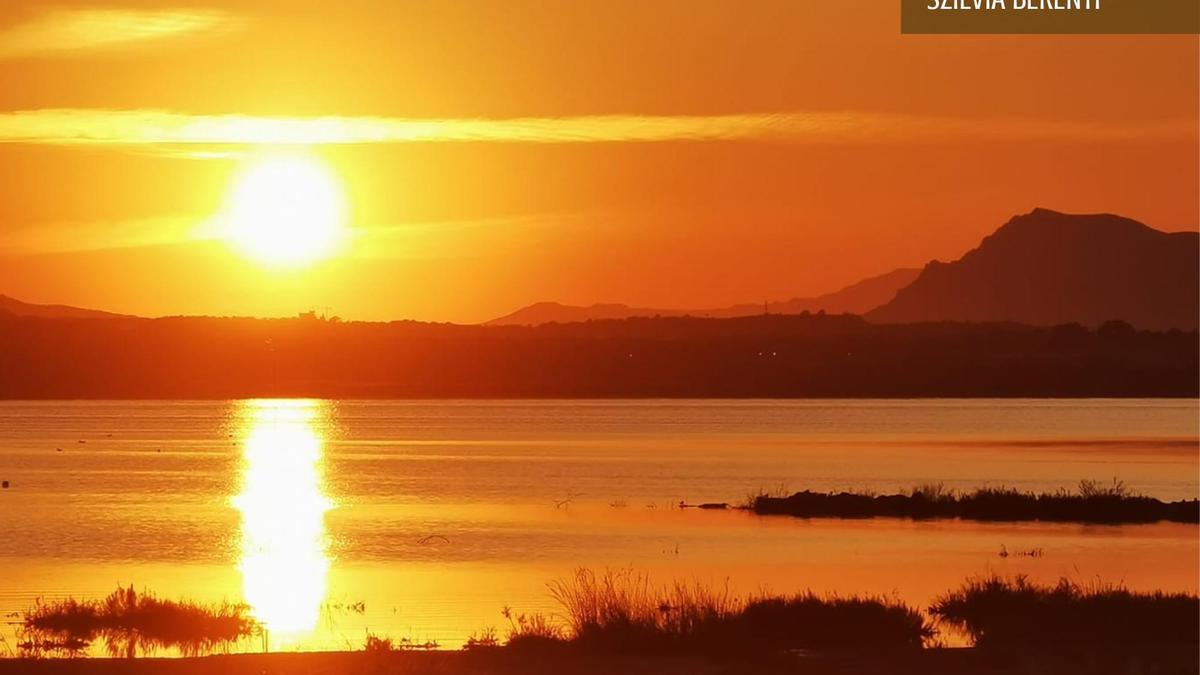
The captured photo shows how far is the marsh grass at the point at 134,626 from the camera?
27.1m

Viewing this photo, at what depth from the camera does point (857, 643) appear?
24609 millimetres

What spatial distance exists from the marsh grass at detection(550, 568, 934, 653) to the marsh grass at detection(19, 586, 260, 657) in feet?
20.4

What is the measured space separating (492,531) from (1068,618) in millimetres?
34343

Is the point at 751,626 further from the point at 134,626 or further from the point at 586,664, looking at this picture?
the point at 134,626

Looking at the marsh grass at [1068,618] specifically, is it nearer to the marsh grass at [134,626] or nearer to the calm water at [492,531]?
the calm water at [492,531]

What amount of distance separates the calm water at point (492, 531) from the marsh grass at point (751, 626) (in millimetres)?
3804

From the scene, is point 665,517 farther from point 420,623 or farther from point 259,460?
point 259,460

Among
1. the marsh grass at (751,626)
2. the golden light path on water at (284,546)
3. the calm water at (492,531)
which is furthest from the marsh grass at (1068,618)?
the golden light path on water at (284,546)

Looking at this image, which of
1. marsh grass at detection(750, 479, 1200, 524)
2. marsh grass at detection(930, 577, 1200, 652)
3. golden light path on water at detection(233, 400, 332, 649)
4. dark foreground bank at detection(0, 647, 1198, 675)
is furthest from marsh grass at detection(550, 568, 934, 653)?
marsh grass at detection(750, 479, 1200, 524)

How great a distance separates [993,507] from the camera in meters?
60.1

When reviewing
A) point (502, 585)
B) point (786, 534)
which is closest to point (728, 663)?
point (502, 585)

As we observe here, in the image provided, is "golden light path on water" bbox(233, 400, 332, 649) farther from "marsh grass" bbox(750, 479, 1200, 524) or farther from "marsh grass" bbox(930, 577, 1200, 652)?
"marsh grass" bbox(750, 479, 1200, 524)

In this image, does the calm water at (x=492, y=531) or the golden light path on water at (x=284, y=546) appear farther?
the calm water at (x=492, y=531)

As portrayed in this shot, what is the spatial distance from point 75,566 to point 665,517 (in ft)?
77.8
